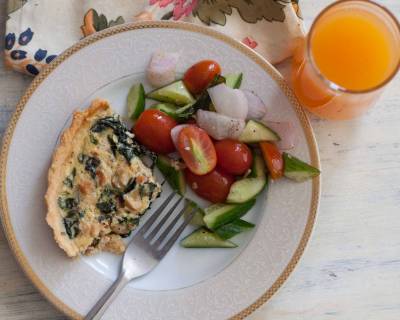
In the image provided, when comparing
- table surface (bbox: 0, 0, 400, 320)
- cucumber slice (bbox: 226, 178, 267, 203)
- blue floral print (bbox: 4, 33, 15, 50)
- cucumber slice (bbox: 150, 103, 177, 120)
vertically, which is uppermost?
blue floral print (bbox: 4, 33, 15, 50)

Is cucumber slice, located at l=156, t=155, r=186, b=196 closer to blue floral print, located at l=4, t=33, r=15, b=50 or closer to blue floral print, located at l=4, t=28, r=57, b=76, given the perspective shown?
blue floral print, located at l=4, t=28, r=57, b=76

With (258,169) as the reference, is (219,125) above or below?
above

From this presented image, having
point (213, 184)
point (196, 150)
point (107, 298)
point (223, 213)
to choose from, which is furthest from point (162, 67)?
point (107, 298)

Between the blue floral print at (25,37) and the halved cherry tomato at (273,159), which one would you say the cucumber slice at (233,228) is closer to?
the halved cherry tomato at (273,159)

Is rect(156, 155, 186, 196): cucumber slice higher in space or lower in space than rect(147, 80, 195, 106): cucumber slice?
lower

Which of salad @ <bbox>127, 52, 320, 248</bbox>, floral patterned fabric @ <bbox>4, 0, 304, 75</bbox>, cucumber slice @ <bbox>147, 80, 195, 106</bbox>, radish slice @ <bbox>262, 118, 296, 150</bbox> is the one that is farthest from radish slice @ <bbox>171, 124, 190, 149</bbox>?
floral patterned fabric @ <bbox>4, 0, 304, 75</bbox>

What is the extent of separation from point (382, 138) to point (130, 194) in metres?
1.01

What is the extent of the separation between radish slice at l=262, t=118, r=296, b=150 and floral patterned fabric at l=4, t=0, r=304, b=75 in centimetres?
31

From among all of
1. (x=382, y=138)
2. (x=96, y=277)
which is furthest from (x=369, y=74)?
(x=96, y=277)

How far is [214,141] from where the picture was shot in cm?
214

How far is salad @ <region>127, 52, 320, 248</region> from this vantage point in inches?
82.2

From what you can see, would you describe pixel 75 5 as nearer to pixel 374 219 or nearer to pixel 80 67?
pixel 80 67

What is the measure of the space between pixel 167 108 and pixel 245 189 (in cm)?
40

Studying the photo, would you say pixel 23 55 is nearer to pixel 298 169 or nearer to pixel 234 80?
pixel 234 80
